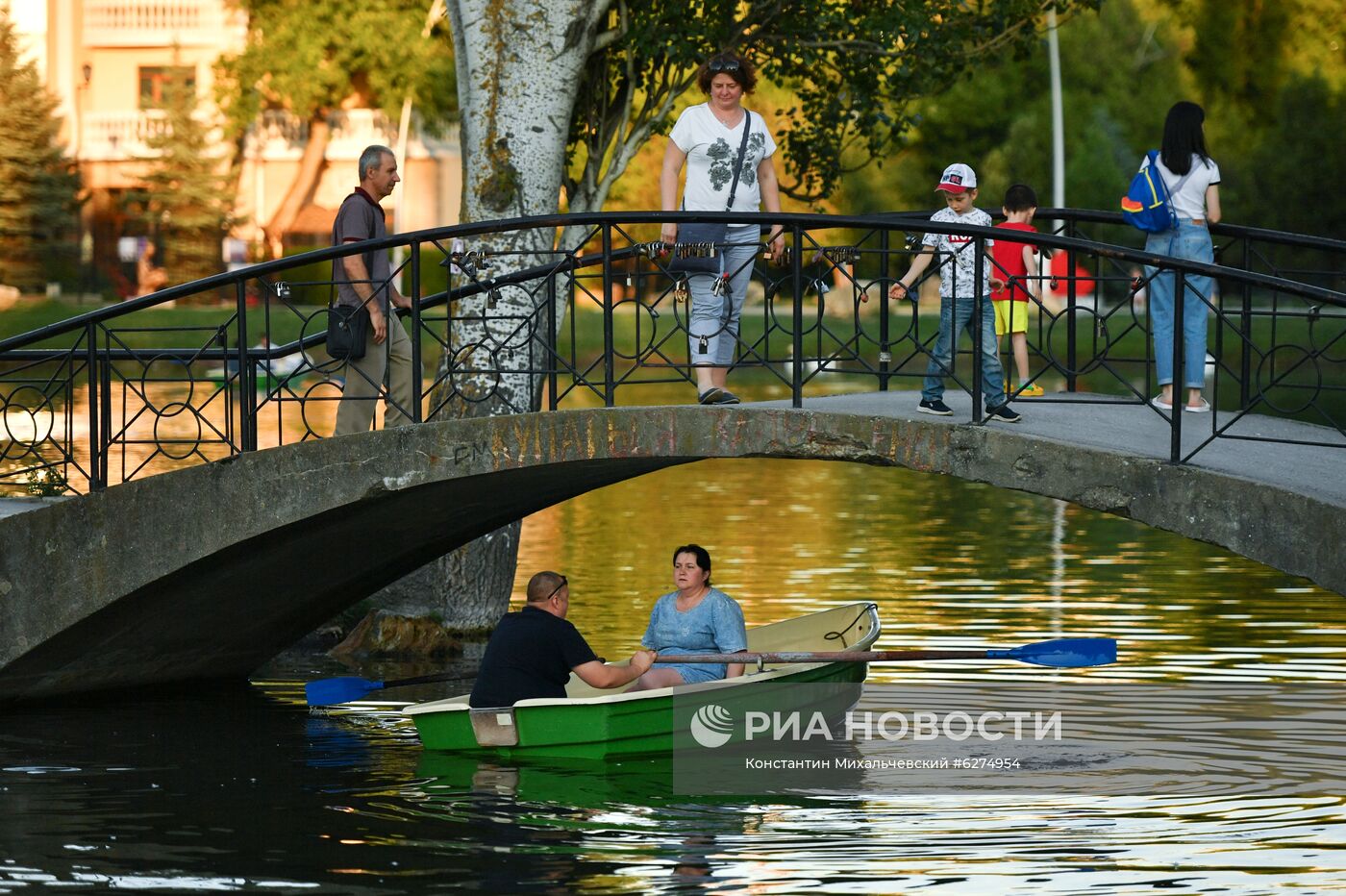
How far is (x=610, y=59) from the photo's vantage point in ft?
58.9

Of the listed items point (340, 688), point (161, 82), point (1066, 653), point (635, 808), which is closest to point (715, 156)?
point (1066, 653)

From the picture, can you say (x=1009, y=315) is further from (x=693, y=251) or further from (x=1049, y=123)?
(x=1049, y=123)

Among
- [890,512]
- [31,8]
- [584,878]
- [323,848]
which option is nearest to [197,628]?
[323,848]

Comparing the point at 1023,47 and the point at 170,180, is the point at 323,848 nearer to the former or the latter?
the point at 1023,47

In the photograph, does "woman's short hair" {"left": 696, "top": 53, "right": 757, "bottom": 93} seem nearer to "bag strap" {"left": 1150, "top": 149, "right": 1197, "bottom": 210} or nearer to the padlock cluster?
the padlock cluster

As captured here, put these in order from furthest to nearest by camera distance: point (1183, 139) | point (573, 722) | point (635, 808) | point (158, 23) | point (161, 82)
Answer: point (161, 82)
point (158, 23)
point (1183, 139)
point (573, 722)
point (635, 808)

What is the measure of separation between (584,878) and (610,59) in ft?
30.2

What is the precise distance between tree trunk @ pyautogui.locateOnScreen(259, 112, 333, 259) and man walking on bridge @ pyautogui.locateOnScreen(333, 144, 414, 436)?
165 feet

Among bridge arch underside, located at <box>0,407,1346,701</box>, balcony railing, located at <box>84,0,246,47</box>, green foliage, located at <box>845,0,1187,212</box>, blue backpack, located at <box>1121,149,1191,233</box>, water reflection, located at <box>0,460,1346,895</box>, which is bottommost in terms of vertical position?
water reflection, located at <box>0,460,1346,895</box>

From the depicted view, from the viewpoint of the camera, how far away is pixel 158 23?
65.1m

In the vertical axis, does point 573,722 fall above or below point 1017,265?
below

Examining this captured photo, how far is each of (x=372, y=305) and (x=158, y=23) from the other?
54.8 metres

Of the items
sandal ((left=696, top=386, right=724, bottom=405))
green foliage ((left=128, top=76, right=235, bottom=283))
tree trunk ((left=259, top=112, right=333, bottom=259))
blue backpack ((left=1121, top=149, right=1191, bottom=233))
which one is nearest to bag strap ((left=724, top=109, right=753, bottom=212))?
sandal ((left=696, top=386, right=724, bottom=405))

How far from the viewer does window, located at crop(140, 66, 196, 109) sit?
62438mm
